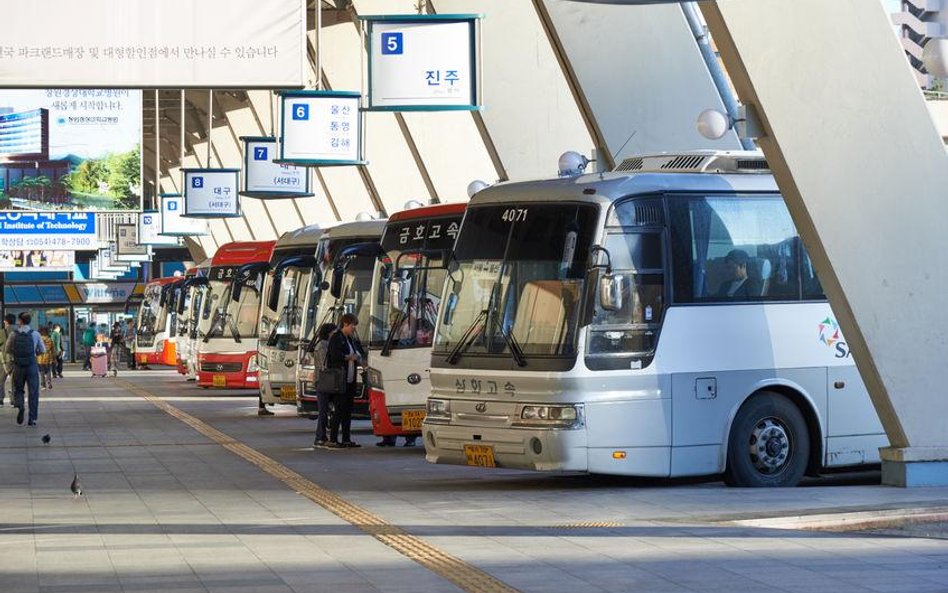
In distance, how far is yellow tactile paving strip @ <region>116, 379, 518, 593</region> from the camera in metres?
9.66

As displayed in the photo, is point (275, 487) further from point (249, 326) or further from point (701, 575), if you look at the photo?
point (249, 326)

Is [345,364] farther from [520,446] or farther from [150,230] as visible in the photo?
[150,230]

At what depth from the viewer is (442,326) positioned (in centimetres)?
1550

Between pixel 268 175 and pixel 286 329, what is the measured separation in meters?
4.03

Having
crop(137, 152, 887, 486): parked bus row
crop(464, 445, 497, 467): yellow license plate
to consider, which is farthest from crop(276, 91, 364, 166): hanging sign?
crop(464, 445, 497, 467): yellow license plate

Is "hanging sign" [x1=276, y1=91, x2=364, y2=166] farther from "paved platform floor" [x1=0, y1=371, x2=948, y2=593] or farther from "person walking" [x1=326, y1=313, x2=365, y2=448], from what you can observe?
"paved platform floor" [x1=0, y1=371, x2=948, y2=593]

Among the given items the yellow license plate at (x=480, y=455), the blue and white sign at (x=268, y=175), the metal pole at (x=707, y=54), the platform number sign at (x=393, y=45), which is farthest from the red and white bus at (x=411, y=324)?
the blue and white sign at (x=268, y=175)

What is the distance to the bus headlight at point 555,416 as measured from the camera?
1429 centimetres

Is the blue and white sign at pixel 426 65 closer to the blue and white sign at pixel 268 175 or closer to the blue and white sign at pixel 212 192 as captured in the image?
the blue and white sign at pixel 268 175

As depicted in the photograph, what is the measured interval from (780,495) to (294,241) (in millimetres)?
15900

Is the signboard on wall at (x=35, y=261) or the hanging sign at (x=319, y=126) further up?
the hanging sign at (x=319, y=126)

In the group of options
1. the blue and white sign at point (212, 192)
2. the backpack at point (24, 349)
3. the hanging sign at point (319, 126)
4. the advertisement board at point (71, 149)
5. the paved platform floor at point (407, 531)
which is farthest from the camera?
the blue and white sign at point (212, 192)

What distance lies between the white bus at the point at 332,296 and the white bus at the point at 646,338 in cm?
695

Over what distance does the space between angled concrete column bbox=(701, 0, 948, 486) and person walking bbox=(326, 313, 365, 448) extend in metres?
7.12
